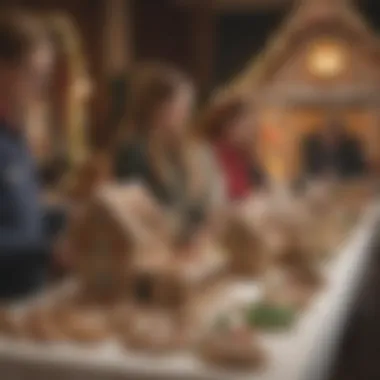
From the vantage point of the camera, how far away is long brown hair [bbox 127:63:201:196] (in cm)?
131

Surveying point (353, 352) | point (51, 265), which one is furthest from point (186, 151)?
point (353, 352)

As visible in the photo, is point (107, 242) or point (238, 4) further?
Result: point (238, 4)

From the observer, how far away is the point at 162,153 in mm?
1338

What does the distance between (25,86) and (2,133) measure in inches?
3.0

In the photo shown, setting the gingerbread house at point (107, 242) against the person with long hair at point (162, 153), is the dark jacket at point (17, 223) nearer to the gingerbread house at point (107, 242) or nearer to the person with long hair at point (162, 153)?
the gingerbread house at point (107, 242)

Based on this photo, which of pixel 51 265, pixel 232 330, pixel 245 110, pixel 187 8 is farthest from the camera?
pixel 245 110

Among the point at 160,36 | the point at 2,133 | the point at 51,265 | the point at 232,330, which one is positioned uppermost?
the point at 160,36

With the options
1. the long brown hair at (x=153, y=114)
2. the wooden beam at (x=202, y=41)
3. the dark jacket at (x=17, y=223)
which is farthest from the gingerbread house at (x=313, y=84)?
the dark jacket at (x=17, y=223)

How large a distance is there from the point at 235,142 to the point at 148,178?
0.34 m

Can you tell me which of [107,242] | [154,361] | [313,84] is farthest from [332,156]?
[154,361]

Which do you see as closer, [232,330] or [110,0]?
[232,330]

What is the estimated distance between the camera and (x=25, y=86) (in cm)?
113

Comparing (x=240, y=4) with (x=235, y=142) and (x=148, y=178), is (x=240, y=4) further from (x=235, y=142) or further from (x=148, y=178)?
(x=148, y=178)

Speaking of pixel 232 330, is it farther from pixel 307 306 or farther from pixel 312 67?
pixel 312 67
